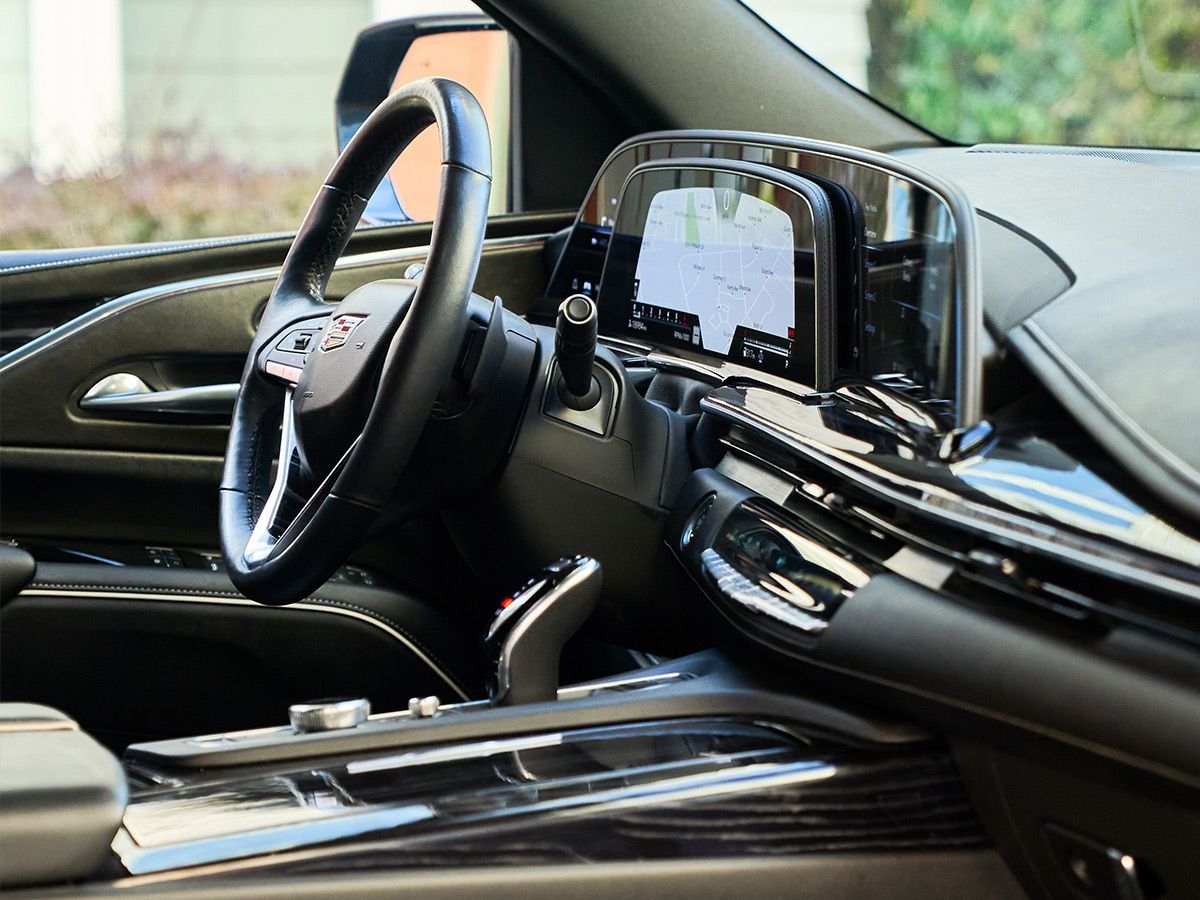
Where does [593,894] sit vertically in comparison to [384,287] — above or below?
below

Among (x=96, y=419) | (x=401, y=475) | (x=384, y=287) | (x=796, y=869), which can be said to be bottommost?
(x=96, y=419)

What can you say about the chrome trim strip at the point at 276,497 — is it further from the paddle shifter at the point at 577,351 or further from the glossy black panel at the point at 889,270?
the glossy black panel at the point at 889,270

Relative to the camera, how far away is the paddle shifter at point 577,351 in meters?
1.24

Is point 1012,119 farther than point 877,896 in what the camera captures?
Yes

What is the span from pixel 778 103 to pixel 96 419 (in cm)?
106

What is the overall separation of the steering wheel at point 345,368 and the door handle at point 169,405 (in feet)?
1.60

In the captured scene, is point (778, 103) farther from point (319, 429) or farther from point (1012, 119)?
point (319, 429)

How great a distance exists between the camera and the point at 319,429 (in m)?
1.24

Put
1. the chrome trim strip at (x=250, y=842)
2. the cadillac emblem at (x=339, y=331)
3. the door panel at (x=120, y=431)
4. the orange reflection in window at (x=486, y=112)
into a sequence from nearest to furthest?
the chrome trim strip at (x=250, y=842)
the cadillac emblem at (x=339, y=331)
the door panel at (x=120, y=431)
the orange reflection in window at (x=486, y=112)

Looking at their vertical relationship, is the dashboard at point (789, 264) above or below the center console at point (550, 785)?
above

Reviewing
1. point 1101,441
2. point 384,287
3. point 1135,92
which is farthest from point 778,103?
point 1101,441

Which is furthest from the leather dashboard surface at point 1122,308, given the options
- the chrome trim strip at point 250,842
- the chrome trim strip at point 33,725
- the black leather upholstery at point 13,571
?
the black leather upholstery at point 13,571

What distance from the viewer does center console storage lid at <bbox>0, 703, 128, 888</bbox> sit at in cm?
87

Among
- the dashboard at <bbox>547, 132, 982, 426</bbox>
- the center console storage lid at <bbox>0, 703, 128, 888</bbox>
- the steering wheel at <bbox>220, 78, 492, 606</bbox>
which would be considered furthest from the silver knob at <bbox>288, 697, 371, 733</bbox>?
the dashboard at <bbox>547, 132, 982, 426</bbox>
